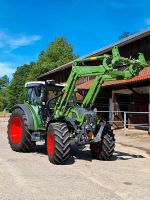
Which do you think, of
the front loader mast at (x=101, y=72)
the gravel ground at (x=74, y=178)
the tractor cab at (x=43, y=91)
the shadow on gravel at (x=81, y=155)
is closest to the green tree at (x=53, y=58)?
the shadow on gravel at (x=81, y=155)

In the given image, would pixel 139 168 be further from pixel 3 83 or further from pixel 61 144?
pixel 3 83

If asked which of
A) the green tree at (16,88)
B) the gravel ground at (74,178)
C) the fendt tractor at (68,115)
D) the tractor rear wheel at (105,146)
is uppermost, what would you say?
the green tree at (16,88)

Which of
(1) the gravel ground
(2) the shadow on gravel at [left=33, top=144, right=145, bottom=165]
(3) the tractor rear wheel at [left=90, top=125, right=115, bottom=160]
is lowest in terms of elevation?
(1) the gravel ground

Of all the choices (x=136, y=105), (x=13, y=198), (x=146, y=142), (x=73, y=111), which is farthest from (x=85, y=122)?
(x=136, y=105)

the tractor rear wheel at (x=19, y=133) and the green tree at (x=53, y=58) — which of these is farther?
the green tree at (x=53, y=58)

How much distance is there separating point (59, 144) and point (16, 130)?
327cm

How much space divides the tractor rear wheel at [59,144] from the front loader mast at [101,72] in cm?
105

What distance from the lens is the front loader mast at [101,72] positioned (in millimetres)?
9883

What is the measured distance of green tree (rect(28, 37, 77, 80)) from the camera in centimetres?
6059

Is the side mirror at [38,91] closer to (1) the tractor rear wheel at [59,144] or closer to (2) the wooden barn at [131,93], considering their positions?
(1) the tractor rear wheel at [59,144]

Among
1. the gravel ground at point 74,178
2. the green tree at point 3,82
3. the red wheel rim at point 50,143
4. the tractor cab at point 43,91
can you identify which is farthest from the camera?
the green tree at point 3,82

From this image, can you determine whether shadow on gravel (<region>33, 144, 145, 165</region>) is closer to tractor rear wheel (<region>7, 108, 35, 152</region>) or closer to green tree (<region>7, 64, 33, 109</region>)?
tractor rear wheel (<region>7, 108, 35, 152</region>)

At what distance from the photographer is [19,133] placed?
11.9 metres

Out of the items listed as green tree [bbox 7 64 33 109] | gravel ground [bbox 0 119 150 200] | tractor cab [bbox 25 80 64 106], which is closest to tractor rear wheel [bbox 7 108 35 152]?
gravel ground [bbox 0 119 150 200]
